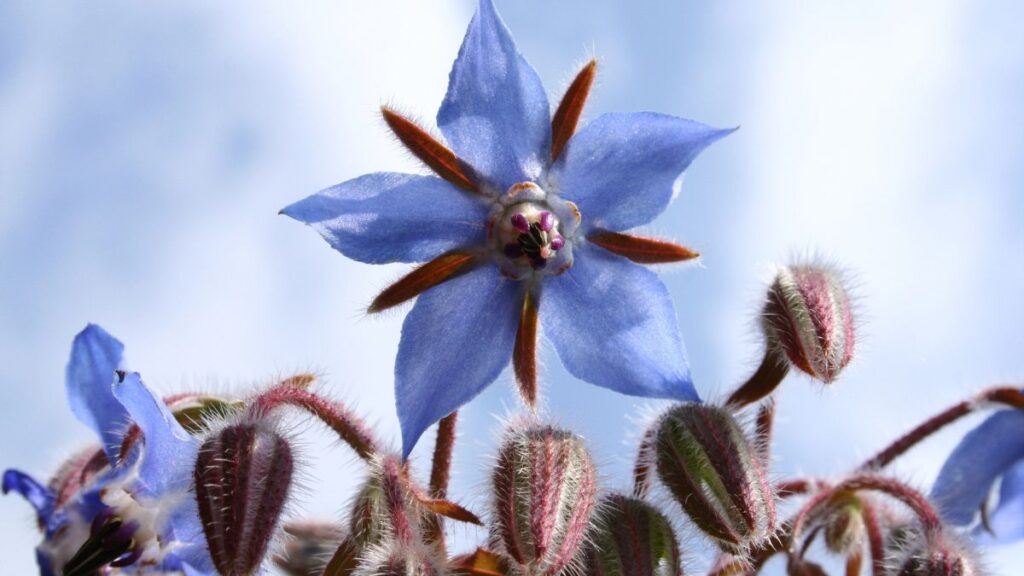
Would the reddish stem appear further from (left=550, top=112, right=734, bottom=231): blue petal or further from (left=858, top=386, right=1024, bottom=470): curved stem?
(left=858, top=386, right=1024, bottom=470): curved stem

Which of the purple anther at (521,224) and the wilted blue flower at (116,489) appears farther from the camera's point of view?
the purple anther at (521,224)

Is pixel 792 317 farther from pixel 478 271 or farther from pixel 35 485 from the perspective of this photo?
pixel 35 485

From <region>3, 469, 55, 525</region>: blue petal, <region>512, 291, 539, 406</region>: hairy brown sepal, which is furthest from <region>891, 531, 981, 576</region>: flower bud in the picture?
<region>3, 469, 55, 525</region>: blue petal

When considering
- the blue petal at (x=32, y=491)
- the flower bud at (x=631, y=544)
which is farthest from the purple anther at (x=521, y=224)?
the blue petal at (x=32, y=491)

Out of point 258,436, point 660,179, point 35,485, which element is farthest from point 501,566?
point 35,485

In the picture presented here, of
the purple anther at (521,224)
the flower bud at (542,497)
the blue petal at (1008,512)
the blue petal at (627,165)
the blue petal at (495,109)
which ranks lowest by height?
the blue petal at (1008,512)

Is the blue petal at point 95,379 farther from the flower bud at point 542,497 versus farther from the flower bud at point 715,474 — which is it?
the flower bud at point 715,474
